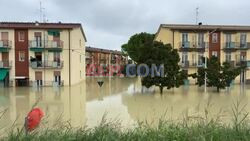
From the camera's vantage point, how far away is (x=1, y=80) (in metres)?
29.3

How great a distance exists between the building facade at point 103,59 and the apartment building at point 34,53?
74.8ft

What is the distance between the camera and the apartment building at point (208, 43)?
31.6 meters

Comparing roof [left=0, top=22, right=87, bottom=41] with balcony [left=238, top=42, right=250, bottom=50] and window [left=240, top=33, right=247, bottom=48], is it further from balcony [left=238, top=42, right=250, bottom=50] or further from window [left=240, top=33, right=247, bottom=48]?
window [left=240, top=33, right=247, bottom=48]

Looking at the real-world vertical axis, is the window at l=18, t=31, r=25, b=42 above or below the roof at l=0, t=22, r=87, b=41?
below

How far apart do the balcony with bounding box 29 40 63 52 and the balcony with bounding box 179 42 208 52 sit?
15.4 metres

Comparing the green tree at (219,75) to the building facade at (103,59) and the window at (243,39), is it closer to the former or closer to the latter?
the window at (243,39)

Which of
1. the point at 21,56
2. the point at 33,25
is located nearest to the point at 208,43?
the point at 33,25

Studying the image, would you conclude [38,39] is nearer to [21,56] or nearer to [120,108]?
[21,56]

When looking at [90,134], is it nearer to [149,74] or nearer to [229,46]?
[149,74]

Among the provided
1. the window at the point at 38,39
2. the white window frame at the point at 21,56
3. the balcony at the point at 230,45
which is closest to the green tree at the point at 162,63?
the balcony at the point at 230,45

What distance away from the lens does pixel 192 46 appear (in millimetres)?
31562

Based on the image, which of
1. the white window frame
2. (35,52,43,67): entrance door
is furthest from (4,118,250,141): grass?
the white window frame

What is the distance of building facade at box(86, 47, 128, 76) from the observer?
54806 mm

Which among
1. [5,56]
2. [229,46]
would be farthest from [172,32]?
[5,56]
